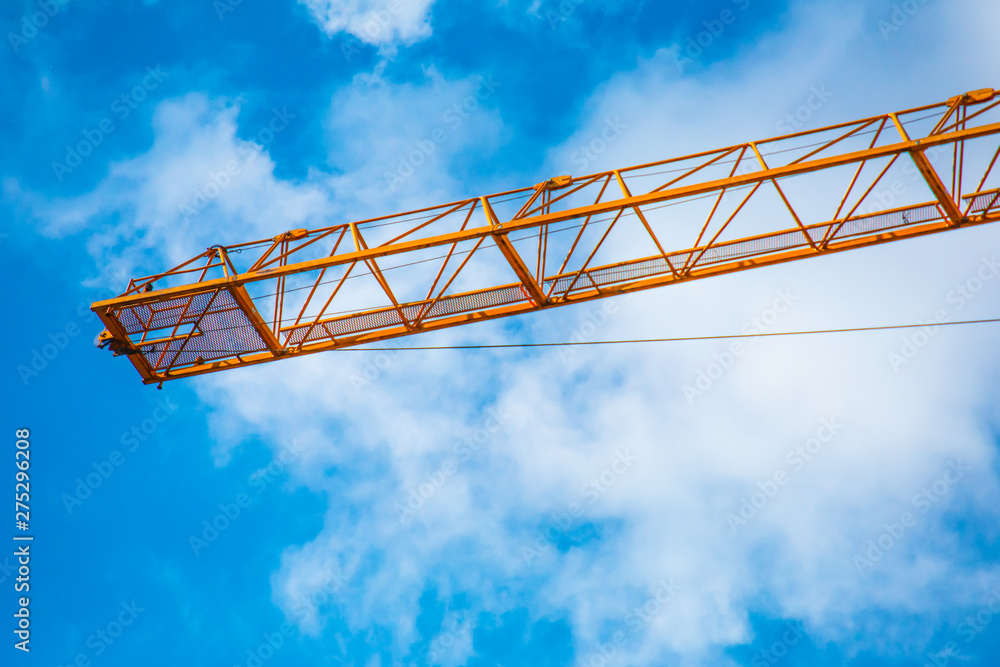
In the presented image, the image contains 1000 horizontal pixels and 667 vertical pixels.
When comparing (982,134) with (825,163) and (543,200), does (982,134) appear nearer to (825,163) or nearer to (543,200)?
(825,163)

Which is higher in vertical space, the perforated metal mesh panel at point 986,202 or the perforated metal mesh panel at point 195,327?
the perforated metal mesh panel at point 986,202

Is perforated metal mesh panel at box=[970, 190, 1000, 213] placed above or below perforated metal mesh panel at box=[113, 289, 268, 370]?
above

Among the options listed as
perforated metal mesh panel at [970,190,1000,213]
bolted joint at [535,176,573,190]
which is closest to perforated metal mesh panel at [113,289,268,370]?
bolted joint at [535,176,573,190]

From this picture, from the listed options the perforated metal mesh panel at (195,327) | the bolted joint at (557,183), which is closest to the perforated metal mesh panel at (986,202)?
the bolted joint at (557,183)

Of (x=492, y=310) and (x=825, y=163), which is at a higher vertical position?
(x=825, y=163)

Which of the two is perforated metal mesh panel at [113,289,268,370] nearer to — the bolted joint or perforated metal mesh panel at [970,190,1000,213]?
the bolted joint

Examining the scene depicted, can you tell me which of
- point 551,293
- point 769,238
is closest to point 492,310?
point 551,293

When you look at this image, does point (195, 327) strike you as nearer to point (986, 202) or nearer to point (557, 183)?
point (557, 183)

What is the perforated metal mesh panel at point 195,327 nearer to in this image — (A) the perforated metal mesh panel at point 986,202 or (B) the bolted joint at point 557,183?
(B) the bolted joint at point 557,183

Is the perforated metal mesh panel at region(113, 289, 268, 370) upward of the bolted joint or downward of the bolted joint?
downward

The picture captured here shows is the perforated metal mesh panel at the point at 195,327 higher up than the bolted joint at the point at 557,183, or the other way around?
the bolted joint at the point at 557,183

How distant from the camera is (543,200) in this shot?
20328 millimetres

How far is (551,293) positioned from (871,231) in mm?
6999

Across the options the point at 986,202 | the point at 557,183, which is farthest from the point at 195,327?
the point at 986,202
